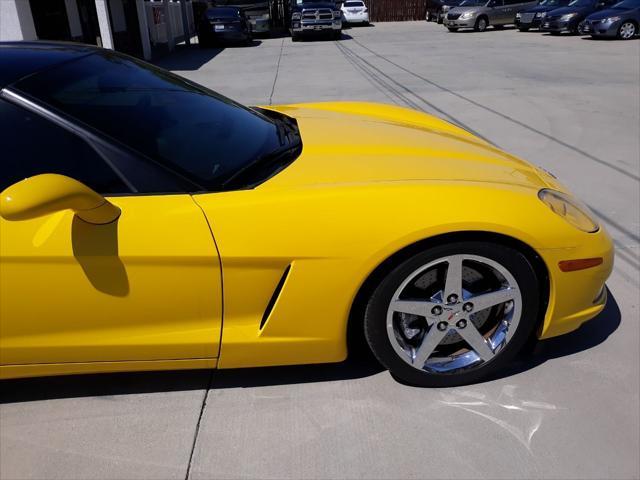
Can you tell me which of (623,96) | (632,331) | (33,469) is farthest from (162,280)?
(623,96)

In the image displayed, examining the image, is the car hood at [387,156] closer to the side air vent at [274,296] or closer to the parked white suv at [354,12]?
the side air vent at [274,296]

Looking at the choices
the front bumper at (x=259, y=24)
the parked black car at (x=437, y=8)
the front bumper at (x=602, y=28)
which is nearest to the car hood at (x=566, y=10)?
the front bumper at (x=602, y=28)

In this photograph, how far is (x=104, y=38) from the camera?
43.3 feet

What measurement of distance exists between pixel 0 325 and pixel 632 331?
112 inches

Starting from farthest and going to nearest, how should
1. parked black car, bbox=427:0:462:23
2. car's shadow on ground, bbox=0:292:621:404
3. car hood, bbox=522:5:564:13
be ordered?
parked black car, bbox=427:0:462:23, car hood, bbox=522:5:564:13, car's shadow on ground, bbox=0:292:621:404

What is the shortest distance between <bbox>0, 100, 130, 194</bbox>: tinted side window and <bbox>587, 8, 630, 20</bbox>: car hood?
1906cm

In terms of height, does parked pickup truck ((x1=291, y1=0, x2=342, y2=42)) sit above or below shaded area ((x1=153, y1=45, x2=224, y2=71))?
above

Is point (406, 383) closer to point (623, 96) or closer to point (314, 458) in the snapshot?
point (314, 458)

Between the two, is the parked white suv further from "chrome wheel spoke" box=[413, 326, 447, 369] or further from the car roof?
"chrome wheel spoke" box=[413, 326, 447, 369]

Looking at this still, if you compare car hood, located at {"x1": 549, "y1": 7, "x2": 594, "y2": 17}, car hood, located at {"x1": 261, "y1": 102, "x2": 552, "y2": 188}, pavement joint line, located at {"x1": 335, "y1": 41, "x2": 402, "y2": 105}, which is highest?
car hood, located at {"x1": 549, "y1": 7, "x2": 594, "y2": 17}

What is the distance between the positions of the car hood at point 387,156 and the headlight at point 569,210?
82mm

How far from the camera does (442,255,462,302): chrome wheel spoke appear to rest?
2008 millimetres

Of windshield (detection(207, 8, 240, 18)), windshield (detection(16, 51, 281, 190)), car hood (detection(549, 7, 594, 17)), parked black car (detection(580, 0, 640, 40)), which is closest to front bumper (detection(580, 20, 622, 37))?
parked black car (detection(580, 0, 640, 40))

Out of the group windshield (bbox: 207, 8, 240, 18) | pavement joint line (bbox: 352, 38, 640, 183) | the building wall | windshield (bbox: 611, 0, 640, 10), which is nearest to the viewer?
pavement joint line (bbox: 352, 38, 640, 183)
